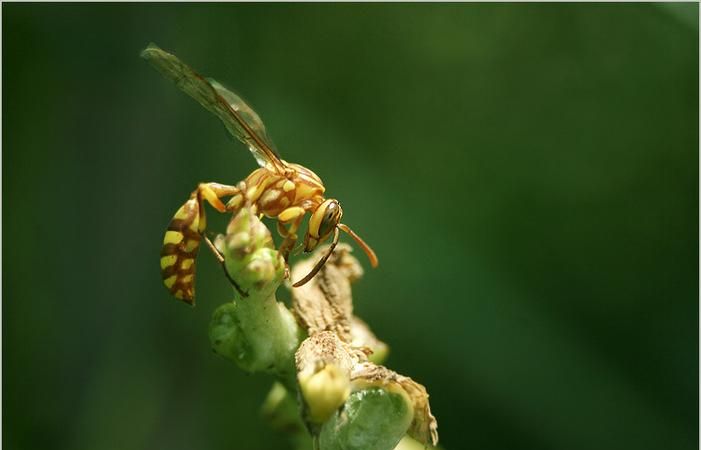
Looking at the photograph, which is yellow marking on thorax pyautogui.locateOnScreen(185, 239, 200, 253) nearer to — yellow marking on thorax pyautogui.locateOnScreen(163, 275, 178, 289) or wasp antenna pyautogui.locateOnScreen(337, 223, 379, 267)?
yellow marking on thorax pyautogui.locateOnScreen(163, 275, 178, 289)

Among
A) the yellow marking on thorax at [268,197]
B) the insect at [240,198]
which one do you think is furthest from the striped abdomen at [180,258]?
the yellow marking on thorax at [268,197]

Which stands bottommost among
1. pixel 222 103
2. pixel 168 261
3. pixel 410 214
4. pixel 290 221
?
pixel 410 214

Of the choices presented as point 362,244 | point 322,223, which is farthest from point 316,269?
point 362,244

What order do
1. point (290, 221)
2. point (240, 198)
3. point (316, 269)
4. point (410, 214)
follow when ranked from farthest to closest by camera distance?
1. point (410, 214)
2. point (290, 221)
3. point (240, 198)
4. point (316, 269)

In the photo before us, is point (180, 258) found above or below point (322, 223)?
below

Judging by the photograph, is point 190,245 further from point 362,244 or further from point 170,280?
point 362,244

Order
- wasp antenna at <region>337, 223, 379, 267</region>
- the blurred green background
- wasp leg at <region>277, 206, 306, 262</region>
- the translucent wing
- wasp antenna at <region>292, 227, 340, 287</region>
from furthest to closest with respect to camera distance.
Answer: the blurred green background < wasp antenna at <region>337, 223, 379, 267</region> < wasp leg at <region>277, 206, 306, 262</region> < the translucent wing < wasp antenna at <region>292, 227, 340, 287</region>

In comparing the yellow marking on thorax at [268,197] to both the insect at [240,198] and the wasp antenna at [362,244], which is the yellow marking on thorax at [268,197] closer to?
the insect at [240,198]

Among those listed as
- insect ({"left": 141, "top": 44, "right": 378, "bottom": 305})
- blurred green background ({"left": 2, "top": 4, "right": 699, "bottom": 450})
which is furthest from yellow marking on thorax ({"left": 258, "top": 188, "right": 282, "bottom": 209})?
blurred green background ({"left": 2, "top": 4, "right": 699, "bottom": 450})
